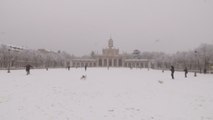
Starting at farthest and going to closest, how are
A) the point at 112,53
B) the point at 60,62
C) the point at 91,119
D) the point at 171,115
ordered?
the point at 112,53 → the point at 60,62 → the point at 171,115 → the point at 91,119

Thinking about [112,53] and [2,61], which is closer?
[2,61]

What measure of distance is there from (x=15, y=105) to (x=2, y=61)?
70.3 m

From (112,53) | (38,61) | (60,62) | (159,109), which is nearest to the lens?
(159,109)

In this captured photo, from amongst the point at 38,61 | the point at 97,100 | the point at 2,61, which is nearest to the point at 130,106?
the point at 97,100

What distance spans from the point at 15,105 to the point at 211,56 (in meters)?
65.9

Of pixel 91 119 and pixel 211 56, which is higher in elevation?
pixel 211 56

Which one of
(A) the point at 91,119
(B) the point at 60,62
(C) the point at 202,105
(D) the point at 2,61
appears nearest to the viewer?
(A) the point at 91,119

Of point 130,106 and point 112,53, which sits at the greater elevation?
point 112,53

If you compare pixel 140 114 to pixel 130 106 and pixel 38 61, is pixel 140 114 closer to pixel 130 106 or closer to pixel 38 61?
pixel 130 106

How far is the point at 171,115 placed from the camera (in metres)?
8.83

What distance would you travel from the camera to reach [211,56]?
66812 mm

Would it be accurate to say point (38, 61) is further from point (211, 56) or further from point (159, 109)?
point (159, 109)

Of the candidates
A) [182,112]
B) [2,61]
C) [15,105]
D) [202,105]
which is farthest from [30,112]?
[2,61]

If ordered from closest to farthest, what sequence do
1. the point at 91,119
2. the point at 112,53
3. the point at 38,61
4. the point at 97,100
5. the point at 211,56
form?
the point at 91,119
the point at 97,100
the point at 211,56
the point at 38,61
the point at 112,53
